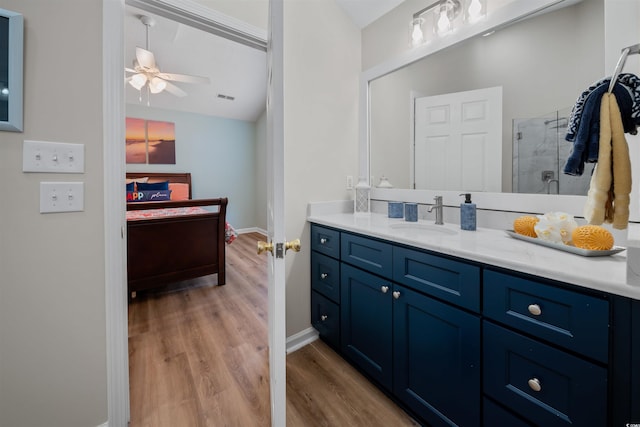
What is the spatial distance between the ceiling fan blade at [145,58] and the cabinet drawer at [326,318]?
3.01 metres

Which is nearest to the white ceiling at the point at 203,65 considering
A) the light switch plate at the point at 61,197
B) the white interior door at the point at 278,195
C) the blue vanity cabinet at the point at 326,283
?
the light switch plate at the point at 61,197

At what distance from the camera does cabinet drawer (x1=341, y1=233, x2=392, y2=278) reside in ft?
4.31

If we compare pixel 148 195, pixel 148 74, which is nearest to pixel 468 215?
pixel 148 74

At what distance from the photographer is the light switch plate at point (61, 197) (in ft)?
3.27

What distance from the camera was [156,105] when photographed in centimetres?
505

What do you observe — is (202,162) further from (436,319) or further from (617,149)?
(617,149)

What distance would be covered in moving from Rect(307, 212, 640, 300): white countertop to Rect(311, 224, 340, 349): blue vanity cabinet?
29 centimetres

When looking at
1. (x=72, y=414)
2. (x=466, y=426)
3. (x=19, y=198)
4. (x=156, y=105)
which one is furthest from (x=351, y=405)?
(x=156, y=105)

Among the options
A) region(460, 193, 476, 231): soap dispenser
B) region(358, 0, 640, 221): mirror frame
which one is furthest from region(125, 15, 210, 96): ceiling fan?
region(460, 193, 476, 231): soap dispenser

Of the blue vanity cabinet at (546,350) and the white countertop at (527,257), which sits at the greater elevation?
the white countertop at (527,257)

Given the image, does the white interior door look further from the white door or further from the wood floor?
the white door

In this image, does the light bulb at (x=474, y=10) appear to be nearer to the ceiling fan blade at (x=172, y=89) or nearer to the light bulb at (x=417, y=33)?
the light bulb at (x=417, y=33)

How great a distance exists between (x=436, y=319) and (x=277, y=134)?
0.95m

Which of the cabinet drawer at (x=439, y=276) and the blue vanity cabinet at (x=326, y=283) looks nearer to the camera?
the cabinet drawer at (x=439, y=276)
